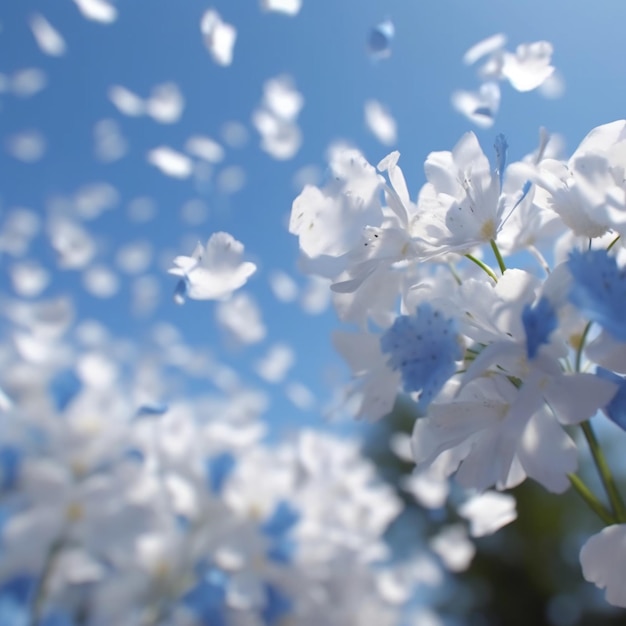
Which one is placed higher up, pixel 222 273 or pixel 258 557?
pixel 222 273

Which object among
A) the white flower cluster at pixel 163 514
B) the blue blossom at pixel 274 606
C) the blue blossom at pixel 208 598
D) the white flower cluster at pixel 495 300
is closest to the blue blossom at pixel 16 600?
the white flower cluster at pixel 163 514

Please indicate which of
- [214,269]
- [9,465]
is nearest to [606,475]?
[214,269]

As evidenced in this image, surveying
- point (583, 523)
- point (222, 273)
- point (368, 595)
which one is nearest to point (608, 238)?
point (222, 273)

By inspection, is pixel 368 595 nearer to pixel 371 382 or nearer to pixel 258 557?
pixel 258 557

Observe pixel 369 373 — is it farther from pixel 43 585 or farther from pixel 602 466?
pixel 43 585

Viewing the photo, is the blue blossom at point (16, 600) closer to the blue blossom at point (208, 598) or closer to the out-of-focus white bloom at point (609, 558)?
the blue blossom at point (208, 598)
